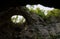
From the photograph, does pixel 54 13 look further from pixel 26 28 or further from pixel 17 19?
pixel 17 19

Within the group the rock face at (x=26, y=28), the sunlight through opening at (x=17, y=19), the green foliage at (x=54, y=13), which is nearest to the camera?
the rock face at (x=26, y=28)

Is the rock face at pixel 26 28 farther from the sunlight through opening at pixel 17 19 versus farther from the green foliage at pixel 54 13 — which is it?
the green foliage at pixel 54 13

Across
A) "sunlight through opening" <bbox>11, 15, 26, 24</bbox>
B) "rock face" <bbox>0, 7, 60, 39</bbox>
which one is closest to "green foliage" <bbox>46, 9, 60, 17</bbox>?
"rock face" <bbox>0, 7, 60, 39</bbox>

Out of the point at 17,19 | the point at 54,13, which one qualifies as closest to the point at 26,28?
the point at 17,19

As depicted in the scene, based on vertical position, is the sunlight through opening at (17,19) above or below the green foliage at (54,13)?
below

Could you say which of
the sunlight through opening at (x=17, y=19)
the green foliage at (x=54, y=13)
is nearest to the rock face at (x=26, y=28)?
the sunlight through opening at (x=17, y=19)

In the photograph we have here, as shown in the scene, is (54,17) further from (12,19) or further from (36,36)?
(12,19)

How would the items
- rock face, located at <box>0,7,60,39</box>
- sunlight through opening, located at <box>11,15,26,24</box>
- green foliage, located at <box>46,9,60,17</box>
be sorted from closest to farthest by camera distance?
rock face, located at <box>0,7,60,39</box>, sunlight through opening, located at <box>11,15,26,24</box>, green foliage, located at <box>46,9,60,17</box>

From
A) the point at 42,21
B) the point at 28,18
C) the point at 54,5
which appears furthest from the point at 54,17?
the point at 54,5

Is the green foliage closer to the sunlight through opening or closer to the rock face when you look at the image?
the rock face

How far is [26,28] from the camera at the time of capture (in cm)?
337

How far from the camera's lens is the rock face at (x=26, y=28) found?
3.16 meters

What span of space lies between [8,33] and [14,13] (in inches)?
22.6

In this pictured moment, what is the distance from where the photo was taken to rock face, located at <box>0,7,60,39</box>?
3.16 meters
